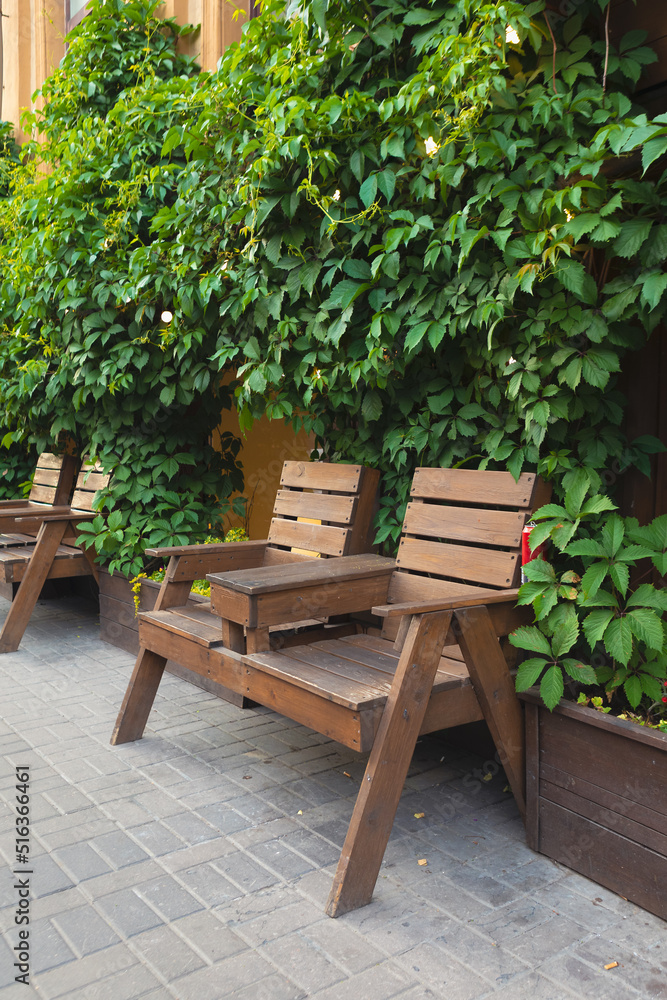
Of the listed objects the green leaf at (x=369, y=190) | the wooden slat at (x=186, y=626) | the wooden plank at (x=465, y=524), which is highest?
the green leaf at (x=369, y=190)

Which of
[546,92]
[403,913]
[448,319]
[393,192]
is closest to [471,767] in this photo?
[403,913]

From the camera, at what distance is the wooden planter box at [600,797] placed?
2.04m

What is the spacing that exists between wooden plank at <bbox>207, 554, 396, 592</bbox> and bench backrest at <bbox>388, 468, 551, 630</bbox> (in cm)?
13

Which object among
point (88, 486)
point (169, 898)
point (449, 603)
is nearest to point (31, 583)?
point (88, 486)

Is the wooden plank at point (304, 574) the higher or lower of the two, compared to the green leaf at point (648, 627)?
lower

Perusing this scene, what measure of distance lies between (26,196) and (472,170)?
4466 mm

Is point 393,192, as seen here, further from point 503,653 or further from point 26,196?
point 26,196

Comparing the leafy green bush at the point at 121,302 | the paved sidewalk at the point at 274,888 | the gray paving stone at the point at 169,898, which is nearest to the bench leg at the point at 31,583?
the leafy green bush at the point at 121,302

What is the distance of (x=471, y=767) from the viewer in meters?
2.99

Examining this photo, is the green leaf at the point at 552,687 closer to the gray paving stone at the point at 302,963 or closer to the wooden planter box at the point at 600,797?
the wooden planter box at the point at 600,797

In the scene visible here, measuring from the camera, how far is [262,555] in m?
3.62

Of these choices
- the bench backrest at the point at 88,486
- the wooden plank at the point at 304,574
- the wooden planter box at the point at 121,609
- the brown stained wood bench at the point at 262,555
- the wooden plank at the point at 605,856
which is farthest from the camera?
the bench backrest at the point at 88,486

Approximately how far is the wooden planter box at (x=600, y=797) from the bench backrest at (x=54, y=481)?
439 centimetres

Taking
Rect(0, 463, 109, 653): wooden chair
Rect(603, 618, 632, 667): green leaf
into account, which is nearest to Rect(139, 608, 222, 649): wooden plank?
Rect(603, 618, 632, 667): green leaf
